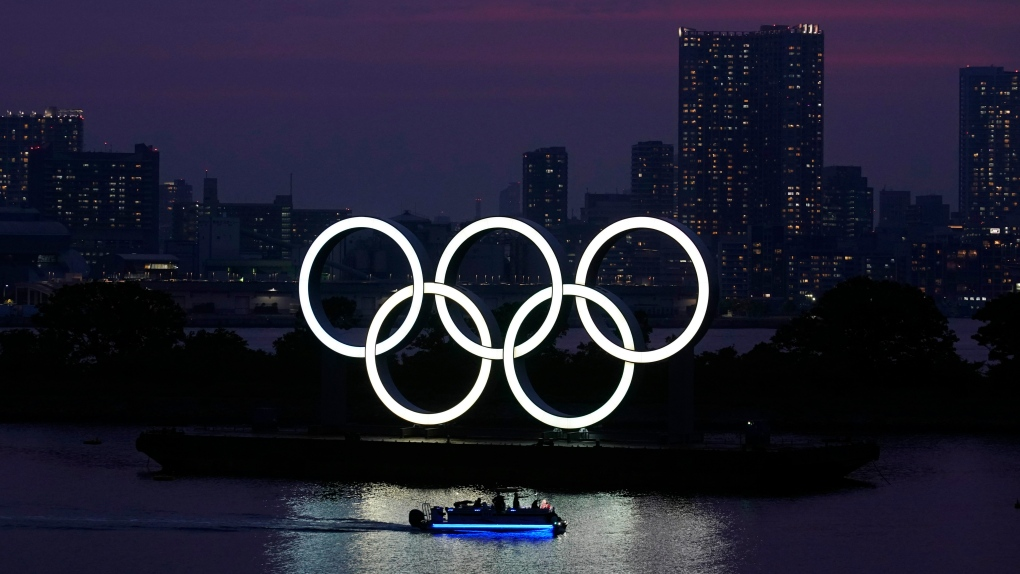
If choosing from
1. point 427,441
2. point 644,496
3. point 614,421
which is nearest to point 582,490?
point 644,496

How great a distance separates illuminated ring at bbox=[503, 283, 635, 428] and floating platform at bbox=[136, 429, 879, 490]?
1098 millimetres

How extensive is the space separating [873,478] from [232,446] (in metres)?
22.3

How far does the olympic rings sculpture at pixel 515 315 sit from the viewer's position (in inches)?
1996

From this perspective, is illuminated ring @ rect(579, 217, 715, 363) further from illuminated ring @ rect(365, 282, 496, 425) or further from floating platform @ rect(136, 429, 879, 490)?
illuminated ring @ rect(365, 282, 496, 425)

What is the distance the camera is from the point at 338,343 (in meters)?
55.0

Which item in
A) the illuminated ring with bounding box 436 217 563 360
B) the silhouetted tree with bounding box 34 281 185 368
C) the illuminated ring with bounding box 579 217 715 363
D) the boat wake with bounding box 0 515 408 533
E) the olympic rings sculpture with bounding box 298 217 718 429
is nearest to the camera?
the boat wake with bounding box 0 515 408 533

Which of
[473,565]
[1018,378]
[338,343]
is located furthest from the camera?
[1018,378]

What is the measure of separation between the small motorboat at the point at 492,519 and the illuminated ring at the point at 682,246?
6.75 metres

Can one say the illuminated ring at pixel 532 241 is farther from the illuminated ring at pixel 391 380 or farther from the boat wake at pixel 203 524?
the boat wake at pixel 203 524

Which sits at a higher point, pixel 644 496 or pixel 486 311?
pixel 486 311

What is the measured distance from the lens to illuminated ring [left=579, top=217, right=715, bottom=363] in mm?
49812

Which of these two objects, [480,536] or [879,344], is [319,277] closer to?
[480,536]

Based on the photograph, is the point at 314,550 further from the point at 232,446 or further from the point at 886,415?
the point at 886,415

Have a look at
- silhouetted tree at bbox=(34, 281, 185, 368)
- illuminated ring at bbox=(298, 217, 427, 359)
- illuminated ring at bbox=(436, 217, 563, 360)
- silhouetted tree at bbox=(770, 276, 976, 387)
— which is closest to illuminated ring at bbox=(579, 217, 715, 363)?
illuminated ring at bbox=(436, 217, 563, 360)
